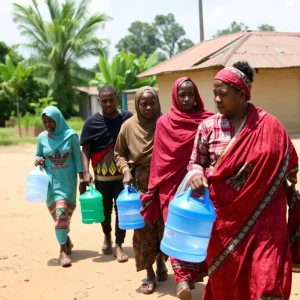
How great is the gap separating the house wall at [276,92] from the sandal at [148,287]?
39.0 ft

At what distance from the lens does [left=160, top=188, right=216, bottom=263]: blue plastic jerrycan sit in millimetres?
2756

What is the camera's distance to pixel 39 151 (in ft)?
18.1

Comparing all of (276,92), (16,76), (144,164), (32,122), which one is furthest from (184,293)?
(16,76)

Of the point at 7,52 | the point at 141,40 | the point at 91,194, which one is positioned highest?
the point at 141,40

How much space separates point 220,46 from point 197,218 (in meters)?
15.2

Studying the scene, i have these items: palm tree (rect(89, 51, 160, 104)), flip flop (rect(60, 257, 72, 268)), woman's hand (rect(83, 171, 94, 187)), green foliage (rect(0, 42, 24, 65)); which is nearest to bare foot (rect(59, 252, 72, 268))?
flip flop (rect(60, 257, 72, 268))

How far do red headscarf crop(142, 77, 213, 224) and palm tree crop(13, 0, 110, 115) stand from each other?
27919 millimetres

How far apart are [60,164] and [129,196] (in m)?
1.42

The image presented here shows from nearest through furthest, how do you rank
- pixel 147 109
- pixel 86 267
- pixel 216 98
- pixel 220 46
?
pixel 216 98 < pixel 147 109 < pixel 86 267 < pixel 220 46

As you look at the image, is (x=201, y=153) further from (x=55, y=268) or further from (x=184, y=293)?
(x=55, y=268)

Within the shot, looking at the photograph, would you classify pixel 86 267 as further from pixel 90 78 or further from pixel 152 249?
pixel 90 78

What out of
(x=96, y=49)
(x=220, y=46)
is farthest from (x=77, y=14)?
(x=220, y=46)

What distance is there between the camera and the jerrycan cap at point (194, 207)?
274cm

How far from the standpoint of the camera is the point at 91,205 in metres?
5.18
